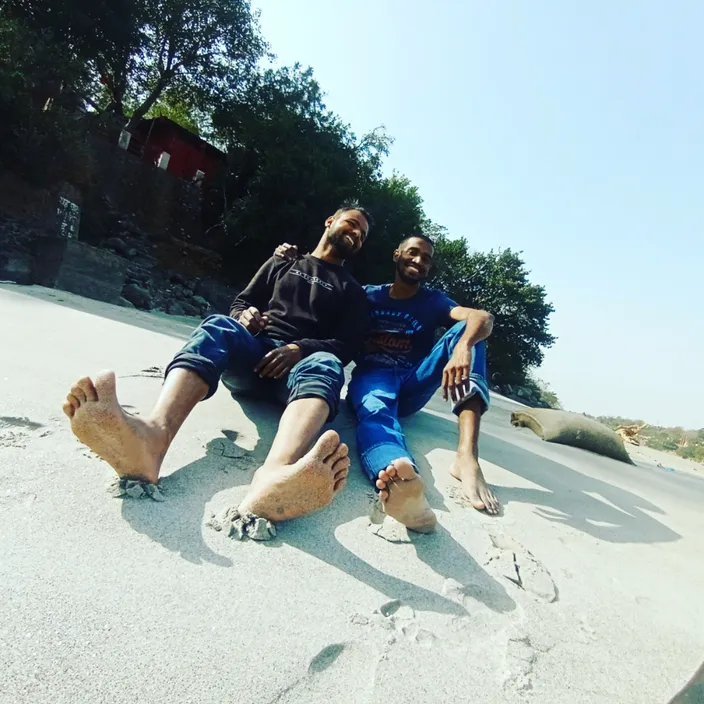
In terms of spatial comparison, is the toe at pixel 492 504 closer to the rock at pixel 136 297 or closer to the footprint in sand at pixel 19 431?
the footprint in sand at pixel 19 431

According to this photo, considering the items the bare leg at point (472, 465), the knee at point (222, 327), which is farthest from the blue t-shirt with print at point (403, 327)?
the knee at point (222, 327)

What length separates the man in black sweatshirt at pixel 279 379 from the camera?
3.55 feet

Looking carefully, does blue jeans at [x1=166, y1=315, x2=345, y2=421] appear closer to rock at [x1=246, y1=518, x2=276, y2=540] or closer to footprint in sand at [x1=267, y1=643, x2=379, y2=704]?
rock at [x1=246, y1=518, x2=276, y2=540]

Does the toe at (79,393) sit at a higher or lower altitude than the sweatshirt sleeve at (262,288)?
lower

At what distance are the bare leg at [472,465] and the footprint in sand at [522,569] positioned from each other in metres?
0.23

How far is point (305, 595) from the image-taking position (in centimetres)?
95

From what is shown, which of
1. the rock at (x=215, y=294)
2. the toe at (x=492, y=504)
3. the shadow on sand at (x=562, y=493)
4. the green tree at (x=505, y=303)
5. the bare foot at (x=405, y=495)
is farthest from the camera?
the green tree at (x=505, y=303)

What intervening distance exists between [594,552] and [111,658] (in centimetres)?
130

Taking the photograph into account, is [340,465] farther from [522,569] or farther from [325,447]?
[522,569]

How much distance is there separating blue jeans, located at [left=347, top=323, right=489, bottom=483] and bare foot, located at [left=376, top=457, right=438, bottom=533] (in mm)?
270

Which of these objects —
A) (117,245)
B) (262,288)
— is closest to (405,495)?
(262,288)

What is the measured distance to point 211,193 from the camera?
13.4 metres

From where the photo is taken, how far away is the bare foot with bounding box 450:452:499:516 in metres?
1.55

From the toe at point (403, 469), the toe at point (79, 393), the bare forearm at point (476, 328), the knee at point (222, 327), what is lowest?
the toe at point (79, 393)
